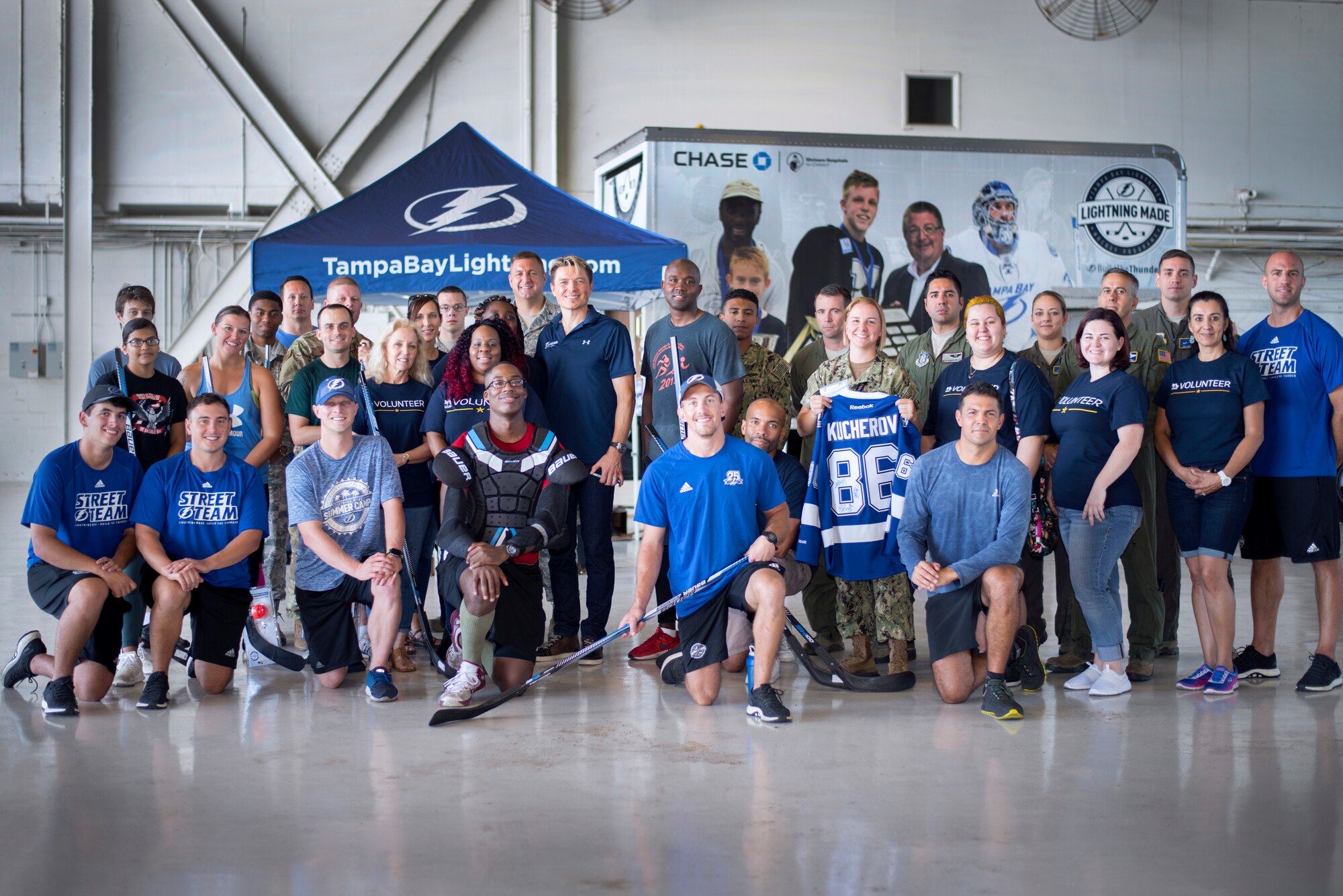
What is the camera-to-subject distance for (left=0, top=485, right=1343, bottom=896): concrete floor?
9.82 ft

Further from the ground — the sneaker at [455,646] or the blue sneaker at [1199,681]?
the sneaker at [455,646]

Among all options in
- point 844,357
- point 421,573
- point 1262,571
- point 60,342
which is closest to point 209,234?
point 60,342

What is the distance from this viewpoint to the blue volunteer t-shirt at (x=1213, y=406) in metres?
5.02

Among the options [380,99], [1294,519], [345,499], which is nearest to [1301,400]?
[1294,519]

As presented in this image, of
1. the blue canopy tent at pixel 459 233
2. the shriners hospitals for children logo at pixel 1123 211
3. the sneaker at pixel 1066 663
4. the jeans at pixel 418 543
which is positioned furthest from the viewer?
the shriners hospitals for children logo at pixel 1123 211

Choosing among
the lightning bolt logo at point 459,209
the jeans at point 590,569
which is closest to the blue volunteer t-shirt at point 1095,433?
the jeans at point 590,569

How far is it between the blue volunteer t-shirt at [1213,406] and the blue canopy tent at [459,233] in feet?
14.3

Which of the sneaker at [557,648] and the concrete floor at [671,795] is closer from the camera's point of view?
the concrete floor at [671,795]

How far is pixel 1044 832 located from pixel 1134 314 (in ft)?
12.8

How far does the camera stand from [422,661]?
5766 millimetres

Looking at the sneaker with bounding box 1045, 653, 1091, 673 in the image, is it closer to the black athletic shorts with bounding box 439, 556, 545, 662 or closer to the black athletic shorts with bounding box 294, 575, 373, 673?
the black athletic shorts with bounding box 439, 556, 545, 662

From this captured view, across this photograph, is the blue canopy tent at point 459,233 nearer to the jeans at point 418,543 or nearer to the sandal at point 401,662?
the jeans at point 418,543

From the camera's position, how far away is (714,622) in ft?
15.7

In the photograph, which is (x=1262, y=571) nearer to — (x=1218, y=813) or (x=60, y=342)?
(x=1218, y=813)
